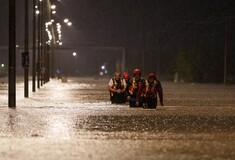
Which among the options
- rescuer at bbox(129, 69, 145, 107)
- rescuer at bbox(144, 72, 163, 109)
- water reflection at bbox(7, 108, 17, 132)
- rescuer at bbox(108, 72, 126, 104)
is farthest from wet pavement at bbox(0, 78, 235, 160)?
rescuer at bbox(108, 72, 126, 104)

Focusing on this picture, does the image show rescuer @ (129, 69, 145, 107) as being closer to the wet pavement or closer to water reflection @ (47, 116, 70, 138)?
the wet pavement

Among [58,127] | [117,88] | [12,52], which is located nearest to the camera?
[58,127]

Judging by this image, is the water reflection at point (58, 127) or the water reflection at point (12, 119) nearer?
the water reflection at point (58, 127)

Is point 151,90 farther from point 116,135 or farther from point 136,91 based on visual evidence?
point 116,135

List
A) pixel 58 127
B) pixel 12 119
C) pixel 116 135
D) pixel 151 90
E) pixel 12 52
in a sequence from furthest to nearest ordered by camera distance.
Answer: pixel 12 52 < pixel 151 90 < pixel 12 119 < pixel 58 127 < pixel 116 135

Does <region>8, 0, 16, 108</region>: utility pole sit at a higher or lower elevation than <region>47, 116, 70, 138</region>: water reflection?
higher

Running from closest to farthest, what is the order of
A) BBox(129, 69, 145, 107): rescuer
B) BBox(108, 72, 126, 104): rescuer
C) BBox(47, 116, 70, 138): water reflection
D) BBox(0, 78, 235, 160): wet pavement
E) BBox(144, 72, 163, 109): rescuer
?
1. BBox(0, 78, 235, 160): wet pavement
2. BBox(47, 116, 70, 138): water reflection
3. BBox(144, 72, 163, 109): rescuer
4. BBox(129, 69, 145, 107): rescuer
5. BBox(108, 72, 126, 104): rescuer

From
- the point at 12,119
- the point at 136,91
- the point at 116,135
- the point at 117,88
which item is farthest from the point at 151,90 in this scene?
the point at 116,135

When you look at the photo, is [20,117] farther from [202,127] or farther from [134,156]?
[134,156]

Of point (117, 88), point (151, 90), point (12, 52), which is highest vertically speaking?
point (12, 52)

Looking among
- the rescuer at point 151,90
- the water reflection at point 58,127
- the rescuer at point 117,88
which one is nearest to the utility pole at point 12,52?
the rescuer at point 117,88

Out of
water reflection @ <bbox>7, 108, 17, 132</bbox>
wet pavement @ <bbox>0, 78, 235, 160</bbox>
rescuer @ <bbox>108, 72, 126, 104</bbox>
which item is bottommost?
water reflection @ <bbox>7, 108, 17, 132</bbox>

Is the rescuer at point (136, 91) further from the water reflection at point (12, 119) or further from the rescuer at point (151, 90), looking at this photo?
the water reflection at point (12, 119)

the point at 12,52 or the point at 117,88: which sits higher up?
the point at 12,52
